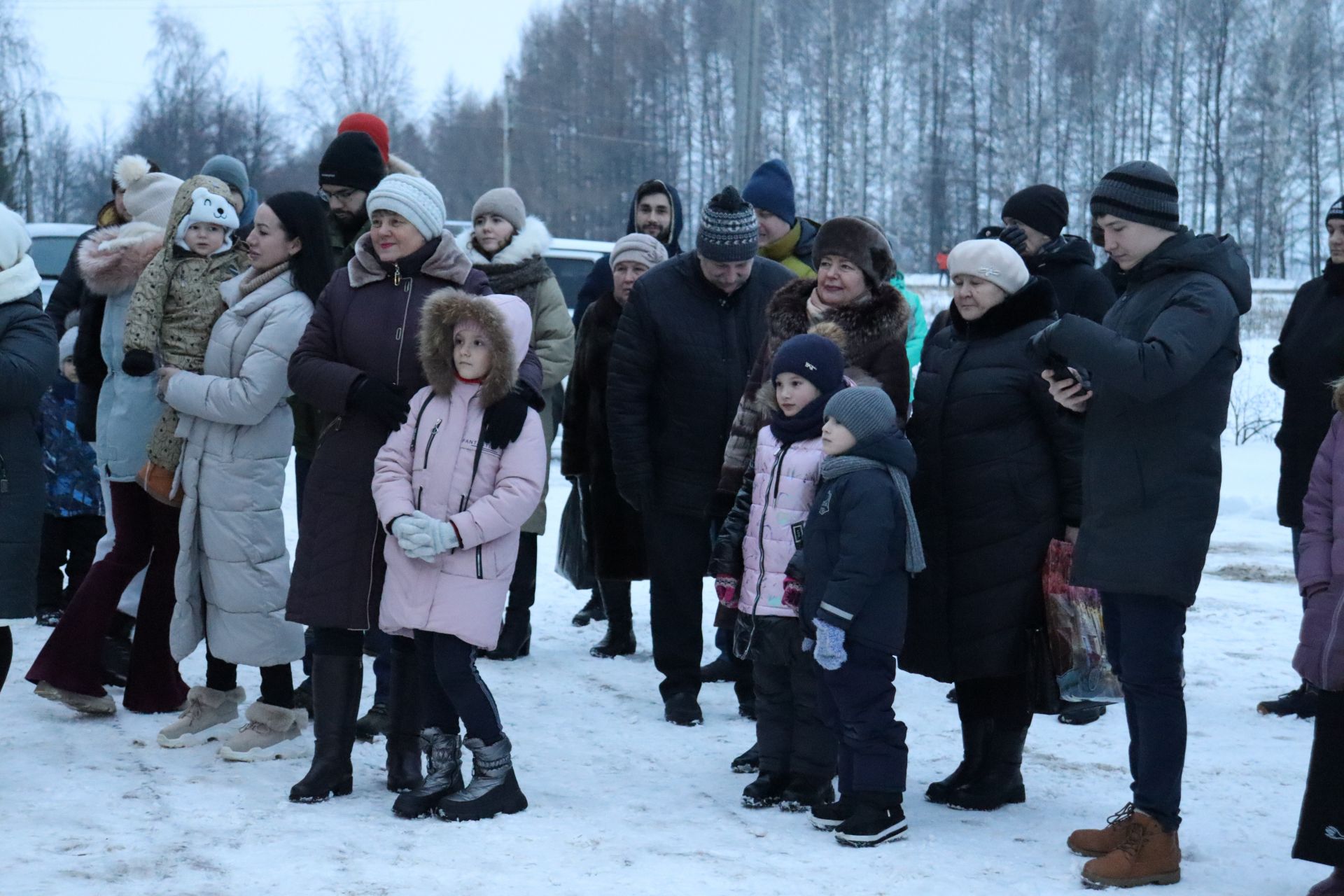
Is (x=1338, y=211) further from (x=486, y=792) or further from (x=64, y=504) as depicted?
(x=64, y=504)

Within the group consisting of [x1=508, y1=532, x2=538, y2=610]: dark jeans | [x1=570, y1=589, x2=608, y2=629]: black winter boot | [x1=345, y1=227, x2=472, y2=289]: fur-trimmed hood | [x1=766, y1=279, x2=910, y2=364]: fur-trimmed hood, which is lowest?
[x1=570, y1=589, x2=608, y2=629]: black winter boot

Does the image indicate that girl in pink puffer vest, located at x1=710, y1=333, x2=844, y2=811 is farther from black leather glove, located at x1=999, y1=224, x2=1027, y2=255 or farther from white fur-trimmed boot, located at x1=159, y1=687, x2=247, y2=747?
white fur-trimmed boot, located at x1=159, y1=687, x2=247, y2=747

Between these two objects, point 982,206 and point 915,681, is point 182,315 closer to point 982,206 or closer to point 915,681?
point 915,681

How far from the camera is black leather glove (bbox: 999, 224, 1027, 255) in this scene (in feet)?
19.0

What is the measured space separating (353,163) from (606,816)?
8.08ft

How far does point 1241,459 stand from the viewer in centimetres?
1275

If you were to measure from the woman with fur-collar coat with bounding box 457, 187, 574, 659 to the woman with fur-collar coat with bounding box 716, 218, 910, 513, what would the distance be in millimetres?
1598

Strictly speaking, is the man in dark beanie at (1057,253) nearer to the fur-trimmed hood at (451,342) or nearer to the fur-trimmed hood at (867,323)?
the fur-trimmed hood at (867,323)

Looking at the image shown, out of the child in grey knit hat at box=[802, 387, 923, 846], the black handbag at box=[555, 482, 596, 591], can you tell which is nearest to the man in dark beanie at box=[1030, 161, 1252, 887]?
the child in grey knit hat at box=[802, 387, 923, 846]

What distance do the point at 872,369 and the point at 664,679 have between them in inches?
63.1

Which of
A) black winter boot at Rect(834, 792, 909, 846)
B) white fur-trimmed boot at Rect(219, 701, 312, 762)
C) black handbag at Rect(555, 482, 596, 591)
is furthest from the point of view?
black handbag at Rect(555, 482, 596, 591)

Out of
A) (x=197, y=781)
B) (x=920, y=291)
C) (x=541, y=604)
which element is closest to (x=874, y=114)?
(x=920, y=291)

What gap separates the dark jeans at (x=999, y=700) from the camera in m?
4.61

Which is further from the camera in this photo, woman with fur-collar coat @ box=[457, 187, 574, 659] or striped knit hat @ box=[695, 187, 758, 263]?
woman with fur-collar coat @ box=[457, 187, 574, 659]
